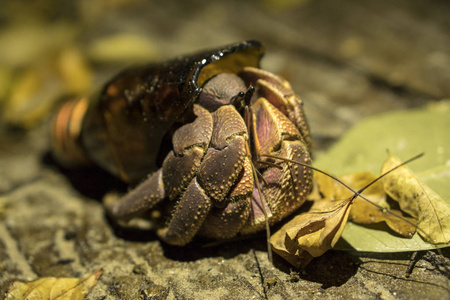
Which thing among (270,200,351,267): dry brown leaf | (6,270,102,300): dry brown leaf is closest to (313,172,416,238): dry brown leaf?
(270,200,351,267): dry brown leaf

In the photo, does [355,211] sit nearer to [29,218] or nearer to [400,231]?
[400,231]

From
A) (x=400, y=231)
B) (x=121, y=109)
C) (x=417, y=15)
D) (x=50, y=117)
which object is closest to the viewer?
(x=400, y=231)

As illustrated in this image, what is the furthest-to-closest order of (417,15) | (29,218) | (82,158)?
(417,15) < (82,158) < (29,218)

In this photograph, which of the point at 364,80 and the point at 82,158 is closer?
the point at 82,158

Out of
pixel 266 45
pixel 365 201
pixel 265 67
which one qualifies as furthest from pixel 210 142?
pixel 266 45

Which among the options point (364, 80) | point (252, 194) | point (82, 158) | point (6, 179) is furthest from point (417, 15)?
point (6, 179)

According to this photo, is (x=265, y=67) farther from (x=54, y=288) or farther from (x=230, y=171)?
(x=54, y=288)

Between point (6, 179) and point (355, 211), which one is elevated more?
point (355, 211)

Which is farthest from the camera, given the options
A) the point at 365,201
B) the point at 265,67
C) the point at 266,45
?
the point at 266,45
